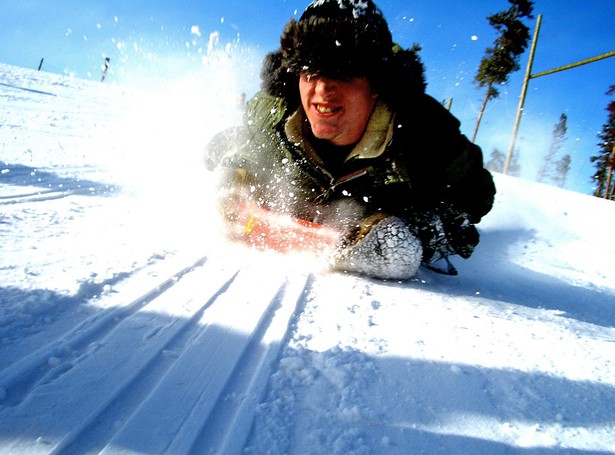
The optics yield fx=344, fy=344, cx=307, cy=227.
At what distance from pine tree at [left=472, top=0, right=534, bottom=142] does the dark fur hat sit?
50.7 ft

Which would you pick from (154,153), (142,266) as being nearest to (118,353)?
(142,266)

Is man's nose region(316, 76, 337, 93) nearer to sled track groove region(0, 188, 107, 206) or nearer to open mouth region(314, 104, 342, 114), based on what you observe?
open mouth region(314, 104, 342, 114)

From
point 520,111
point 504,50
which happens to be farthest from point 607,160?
point 520,111

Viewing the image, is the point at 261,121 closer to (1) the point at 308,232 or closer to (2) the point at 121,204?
(1) the point at 308,232

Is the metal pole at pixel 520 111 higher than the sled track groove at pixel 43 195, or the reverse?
the metal pole at pixel 520 111

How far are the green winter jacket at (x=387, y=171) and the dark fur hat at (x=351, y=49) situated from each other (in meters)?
0.15

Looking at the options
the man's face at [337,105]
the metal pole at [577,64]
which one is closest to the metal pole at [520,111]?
the metal pole at [577,64]

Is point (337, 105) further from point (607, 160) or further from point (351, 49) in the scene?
point (607, 160)

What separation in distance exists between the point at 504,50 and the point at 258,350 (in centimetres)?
1888

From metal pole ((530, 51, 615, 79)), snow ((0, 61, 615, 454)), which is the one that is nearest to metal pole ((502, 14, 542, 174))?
metal pole ((530, 51, 615, 79))

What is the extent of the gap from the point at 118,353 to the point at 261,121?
193 cm

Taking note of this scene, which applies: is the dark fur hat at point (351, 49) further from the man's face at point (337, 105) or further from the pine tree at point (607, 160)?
the pine tree at point (607, 160)

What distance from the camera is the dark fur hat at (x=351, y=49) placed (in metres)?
1.97

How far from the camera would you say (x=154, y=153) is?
16.6ft
